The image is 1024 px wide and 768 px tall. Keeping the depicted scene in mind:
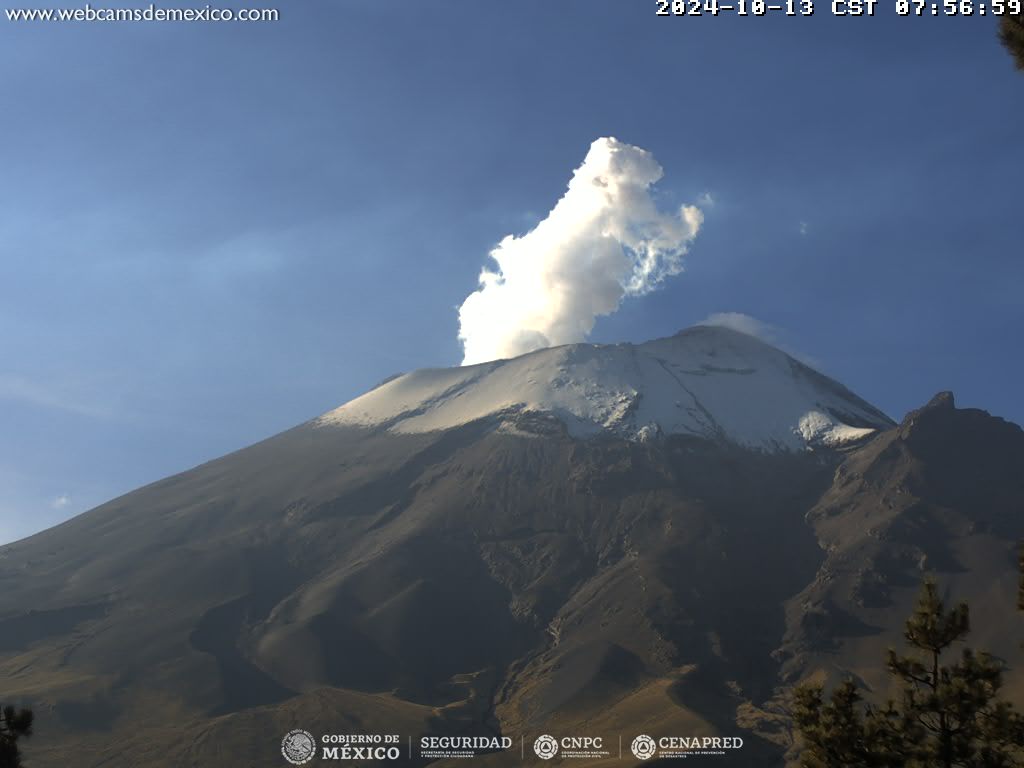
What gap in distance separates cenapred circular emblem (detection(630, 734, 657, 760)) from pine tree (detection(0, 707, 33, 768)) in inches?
4879

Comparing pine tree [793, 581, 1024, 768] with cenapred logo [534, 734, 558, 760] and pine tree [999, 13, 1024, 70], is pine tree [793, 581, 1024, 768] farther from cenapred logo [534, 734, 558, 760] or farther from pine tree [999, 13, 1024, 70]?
cenapred logo [534, 734, 558, 760]

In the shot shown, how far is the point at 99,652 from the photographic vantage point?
19600 cm

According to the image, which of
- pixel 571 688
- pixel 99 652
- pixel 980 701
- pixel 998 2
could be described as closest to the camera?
pixel 998 2

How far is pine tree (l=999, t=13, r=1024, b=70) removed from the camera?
64.2 ft

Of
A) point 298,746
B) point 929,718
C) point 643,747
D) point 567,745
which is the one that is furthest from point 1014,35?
point 298,746

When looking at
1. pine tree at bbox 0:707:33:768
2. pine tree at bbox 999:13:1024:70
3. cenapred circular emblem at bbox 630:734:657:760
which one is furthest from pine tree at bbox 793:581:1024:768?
cenapred circular emblem at bbox 630:734:657:760

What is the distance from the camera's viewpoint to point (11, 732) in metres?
29.1

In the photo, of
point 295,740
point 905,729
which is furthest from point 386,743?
point 905,729

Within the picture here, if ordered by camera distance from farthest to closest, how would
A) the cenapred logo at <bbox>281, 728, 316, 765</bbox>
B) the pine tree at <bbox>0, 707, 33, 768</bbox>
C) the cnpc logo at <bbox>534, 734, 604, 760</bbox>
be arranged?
the cenapred logo at <bbox>281, 728, 316, 765</bbox> → the cnpc logo at <bbox>534, 734, 604, 760</bbox> → the pine tree at <bbox>0, 707, 33, 768</bbox>

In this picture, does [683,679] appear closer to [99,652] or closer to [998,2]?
[99,652]

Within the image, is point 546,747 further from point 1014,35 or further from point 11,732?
point 1014,35

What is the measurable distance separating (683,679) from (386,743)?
170ft

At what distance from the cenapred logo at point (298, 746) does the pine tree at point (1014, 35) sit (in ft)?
486

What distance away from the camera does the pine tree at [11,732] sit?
28172 mm
